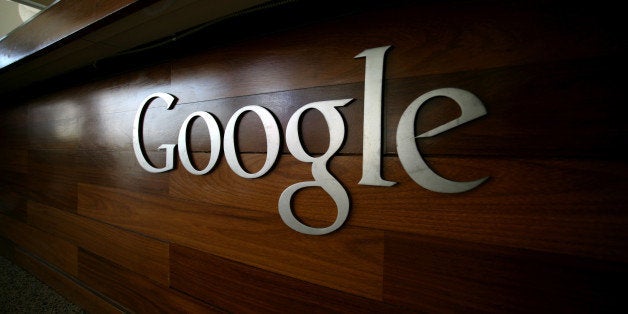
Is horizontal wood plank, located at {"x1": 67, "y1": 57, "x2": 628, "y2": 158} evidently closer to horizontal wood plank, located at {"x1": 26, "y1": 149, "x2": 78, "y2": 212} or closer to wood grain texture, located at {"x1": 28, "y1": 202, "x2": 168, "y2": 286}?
wood grain texture, located at {"x1": 28, "y1": 202, "x2": 168, "y2": 286}

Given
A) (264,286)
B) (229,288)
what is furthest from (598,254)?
(229,288)

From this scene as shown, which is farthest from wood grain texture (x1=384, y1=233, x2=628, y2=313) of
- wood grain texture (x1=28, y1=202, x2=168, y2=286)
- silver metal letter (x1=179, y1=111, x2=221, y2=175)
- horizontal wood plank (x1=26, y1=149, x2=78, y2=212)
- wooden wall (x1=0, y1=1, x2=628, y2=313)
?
horizontal wood plank (x1=26, y1=149, x2=78, y2=212)

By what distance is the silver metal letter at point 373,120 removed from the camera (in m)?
0.71

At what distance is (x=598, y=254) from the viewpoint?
523 mm

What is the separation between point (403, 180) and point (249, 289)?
0.71 metres

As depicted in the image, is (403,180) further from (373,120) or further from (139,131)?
(139,131)

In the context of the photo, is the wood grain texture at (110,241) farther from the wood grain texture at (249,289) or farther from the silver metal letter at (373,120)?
the silver metal letter at (373,120)

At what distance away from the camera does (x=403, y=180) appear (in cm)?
70

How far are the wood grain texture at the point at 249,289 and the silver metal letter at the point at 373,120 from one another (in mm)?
374

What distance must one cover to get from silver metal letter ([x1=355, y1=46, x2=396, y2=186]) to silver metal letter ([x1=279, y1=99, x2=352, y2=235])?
7 centimetres

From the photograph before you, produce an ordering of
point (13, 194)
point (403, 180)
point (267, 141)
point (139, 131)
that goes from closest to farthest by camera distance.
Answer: point (403, 180) → point (267, 141) → point (139, 131) → point (13, 194)

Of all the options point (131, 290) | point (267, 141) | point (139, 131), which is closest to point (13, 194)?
point (131, 290)

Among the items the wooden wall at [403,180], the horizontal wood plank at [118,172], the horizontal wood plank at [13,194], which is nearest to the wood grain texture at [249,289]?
the wooden wall at [403,180]

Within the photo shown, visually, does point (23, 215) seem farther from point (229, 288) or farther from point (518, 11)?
point (518, 11)
